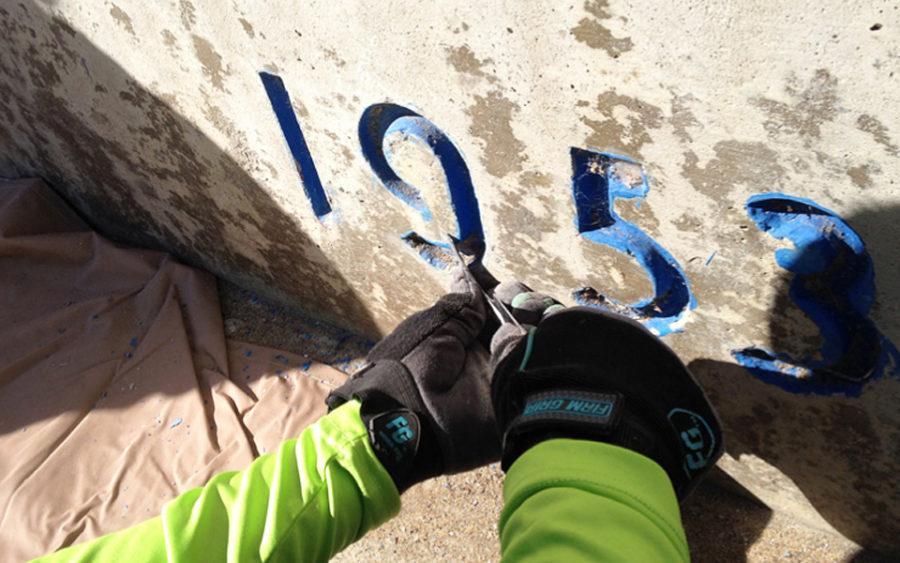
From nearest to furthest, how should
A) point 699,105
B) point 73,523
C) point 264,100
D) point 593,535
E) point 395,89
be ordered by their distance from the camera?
point 593,535
point 699,105
point 395,89
point 264,100
point 73,523

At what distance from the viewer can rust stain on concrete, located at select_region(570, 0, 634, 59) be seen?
89 cm

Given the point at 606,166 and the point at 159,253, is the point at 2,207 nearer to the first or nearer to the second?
the point at 159,253

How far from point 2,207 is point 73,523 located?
3.63ft

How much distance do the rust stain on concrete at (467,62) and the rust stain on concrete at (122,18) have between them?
0.82 metres

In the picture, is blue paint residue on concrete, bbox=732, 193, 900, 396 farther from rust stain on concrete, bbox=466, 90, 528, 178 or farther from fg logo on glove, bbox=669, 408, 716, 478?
rust stain on concrete, bbox=466, 90, 528, 178

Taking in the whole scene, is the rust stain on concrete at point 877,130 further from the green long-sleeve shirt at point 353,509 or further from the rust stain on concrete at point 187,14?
the rust stain on concrete at point 187,14

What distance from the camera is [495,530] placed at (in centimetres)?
159

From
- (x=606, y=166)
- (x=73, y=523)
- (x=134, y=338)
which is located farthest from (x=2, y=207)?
(x=606, y=166)

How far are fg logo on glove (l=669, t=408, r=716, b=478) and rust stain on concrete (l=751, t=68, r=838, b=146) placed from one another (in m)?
0.39

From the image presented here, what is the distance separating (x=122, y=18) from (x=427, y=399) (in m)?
1.07

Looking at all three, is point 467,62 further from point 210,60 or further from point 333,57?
point 210,60

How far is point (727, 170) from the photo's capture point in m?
0.95

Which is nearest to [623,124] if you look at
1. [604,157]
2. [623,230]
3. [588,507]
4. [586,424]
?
[604,157]

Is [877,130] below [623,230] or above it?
above
